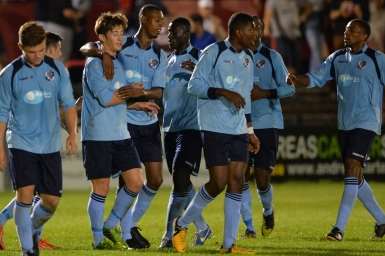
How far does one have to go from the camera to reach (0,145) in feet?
36.7

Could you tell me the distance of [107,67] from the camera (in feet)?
41.7

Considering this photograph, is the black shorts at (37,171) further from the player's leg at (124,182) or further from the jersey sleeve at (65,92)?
the player's leg at (124,182)

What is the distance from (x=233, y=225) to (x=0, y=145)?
8.06 feet

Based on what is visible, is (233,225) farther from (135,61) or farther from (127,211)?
(135,61)

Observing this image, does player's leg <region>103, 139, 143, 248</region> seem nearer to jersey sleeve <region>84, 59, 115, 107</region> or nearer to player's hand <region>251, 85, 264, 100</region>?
jersey sleeve <region>84, 59, 115, 107</region>

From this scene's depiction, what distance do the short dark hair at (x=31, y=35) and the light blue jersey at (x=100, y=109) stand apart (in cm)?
146

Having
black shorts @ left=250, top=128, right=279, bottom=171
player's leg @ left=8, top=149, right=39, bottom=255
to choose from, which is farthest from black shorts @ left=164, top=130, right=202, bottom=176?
player's leg @ left=8, top=149, right=39, bottom=255

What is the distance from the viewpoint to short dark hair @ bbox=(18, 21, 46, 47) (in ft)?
36.8

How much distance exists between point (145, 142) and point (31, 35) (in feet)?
8.74

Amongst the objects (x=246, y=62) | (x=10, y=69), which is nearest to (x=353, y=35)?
(x=246, y=62)

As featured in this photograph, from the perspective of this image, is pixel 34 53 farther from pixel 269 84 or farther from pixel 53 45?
pixel 269 84

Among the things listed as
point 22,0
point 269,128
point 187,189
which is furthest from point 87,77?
point 22,0

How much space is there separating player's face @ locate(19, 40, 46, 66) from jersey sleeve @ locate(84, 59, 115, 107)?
4.08ft

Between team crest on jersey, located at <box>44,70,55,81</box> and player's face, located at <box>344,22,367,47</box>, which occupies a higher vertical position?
player's face, located at <box>344,22,367,47</box>
